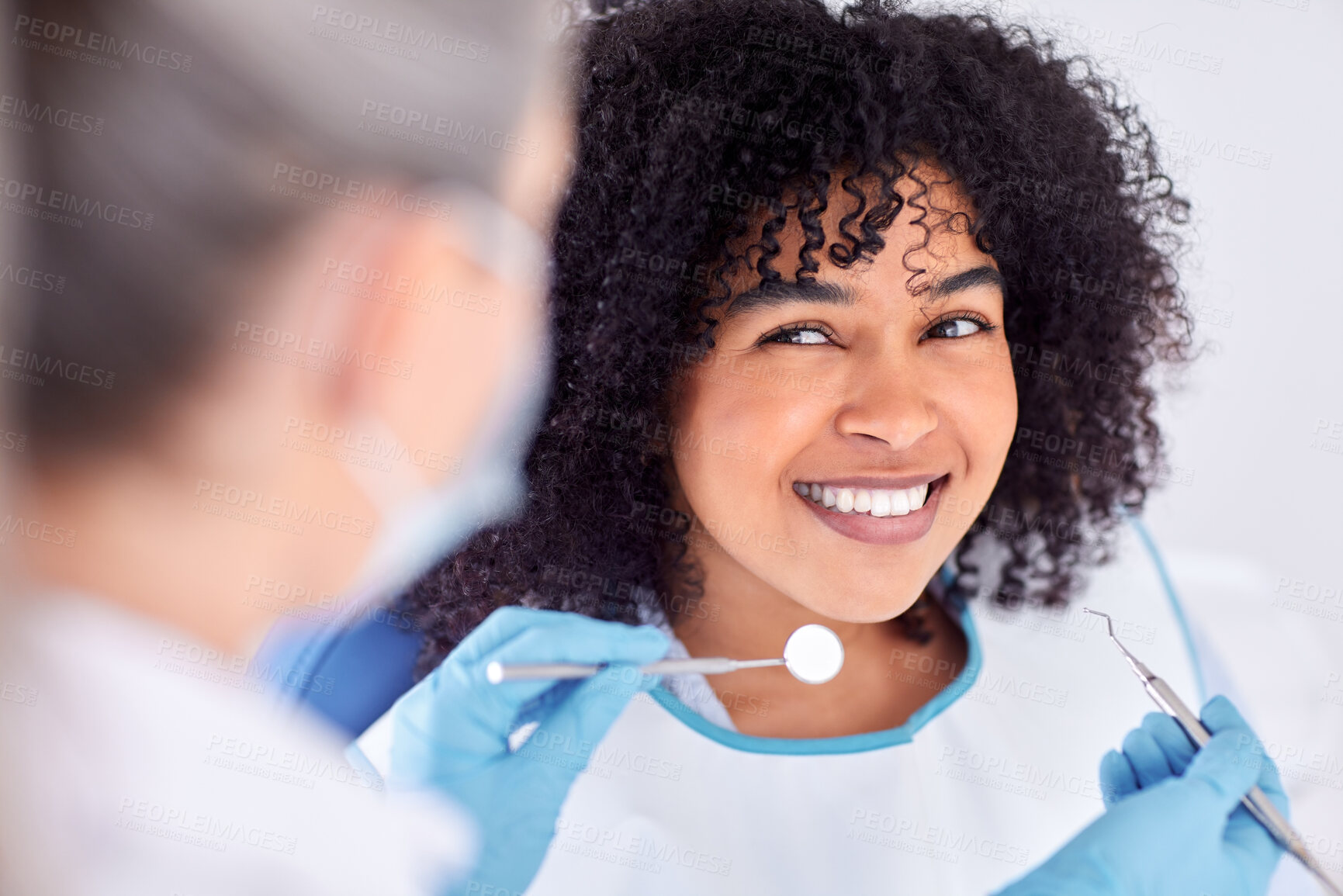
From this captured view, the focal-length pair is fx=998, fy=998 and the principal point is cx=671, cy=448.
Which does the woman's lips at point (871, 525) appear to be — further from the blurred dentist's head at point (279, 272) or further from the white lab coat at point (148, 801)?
the white lab coat at point (148, 801)

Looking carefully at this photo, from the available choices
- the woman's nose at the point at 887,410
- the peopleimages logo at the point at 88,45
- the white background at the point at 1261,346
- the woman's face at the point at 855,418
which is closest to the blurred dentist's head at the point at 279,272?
the peopleimages logo at the point at 88,45

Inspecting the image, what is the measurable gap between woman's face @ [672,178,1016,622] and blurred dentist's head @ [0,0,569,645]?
254 millimetres

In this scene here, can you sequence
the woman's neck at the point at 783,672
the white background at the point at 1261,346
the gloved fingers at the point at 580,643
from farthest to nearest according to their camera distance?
the white background at the point at 1261,346 < the woman's neck at the point at 783,672 < the gloved fingers at the point at 580,643

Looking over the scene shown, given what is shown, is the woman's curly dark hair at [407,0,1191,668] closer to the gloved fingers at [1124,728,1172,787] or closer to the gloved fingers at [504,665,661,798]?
the gloved fingers at [504,665,661,798]

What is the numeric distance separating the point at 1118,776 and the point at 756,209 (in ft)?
2.43

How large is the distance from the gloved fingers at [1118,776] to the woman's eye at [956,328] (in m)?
0.49

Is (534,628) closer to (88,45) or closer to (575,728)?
(575,728)

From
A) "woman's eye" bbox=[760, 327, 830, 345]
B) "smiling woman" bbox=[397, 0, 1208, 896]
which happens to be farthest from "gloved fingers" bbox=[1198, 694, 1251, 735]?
"woman's eye" bbox=[760, 327, 830, 345]

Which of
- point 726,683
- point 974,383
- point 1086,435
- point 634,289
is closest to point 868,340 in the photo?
point 974,383

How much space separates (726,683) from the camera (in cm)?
125

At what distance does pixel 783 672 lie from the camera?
4.13 ft

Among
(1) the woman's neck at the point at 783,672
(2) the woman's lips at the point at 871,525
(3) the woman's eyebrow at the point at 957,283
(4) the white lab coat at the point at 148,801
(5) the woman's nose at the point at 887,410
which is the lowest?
(4) the white lab coat at the point at 148,801

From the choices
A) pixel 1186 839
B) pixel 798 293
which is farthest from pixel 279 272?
pixel 1186 839

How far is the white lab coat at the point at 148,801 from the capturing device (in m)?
1.03
